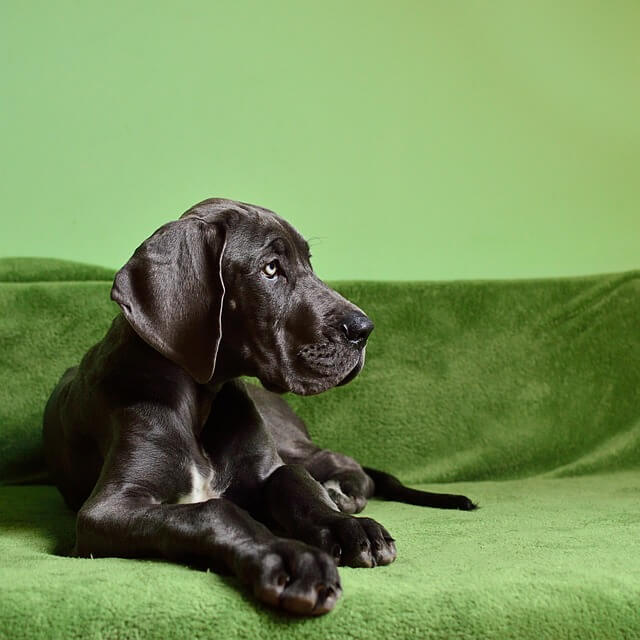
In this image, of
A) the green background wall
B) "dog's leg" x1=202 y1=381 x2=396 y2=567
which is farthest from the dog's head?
the green background wall

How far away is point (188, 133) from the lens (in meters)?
3.55

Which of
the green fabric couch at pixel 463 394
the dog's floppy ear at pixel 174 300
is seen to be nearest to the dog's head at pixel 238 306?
the dog's floppy ear at pixel 174 300

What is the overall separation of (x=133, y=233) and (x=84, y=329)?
0.48 meters

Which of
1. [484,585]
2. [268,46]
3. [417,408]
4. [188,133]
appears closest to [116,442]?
[484,585]

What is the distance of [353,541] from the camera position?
5.91 feet

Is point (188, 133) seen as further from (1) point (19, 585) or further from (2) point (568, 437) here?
(1) point (19, 585)

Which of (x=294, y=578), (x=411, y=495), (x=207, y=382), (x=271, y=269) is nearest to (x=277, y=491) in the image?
(x=207, y=382)

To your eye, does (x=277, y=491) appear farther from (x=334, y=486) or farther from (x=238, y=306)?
(x=334, y=486)

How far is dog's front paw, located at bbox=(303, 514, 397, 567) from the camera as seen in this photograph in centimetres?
178

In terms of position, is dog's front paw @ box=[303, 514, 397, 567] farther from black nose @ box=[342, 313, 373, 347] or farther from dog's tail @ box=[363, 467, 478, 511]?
dog's tail @ box=[363, 467, 478, 511]

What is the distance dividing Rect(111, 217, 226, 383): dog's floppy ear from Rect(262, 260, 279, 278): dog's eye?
5.4 inches

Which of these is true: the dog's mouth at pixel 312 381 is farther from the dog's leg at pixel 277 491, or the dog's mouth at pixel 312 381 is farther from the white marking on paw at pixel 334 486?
the white marking on paw at pixel 334 486

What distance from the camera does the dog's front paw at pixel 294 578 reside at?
4.86 feet

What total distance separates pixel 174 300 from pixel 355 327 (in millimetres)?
440
